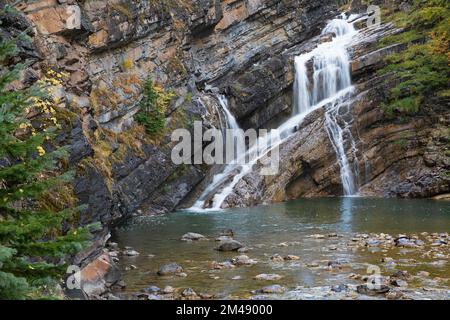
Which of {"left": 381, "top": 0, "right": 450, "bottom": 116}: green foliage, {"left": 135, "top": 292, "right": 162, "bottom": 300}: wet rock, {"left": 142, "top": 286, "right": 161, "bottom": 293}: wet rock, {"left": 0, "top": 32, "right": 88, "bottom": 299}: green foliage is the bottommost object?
{"left": 135, "top": 292, "right": 162, "bottom": 300}: wet rock

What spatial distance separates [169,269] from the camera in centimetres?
1547

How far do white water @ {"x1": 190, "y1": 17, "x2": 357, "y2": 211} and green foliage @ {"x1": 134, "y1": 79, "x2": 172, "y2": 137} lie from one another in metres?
5.30

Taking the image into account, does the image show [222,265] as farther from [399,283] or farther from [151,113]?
[151,113]

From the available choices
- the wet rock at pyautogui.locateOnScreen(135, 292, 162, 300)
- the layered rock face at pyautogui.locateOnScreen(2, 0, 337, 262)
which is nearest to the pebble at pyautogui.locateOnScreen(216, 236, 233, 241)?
the layered rock face at pyautogui.locateOnScreen(2, 0, 337, 262)

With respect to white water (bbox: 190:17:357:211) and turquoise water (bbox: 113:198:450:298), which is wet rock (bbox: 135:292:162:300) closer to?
turquoise water (bbox: 113:198:450:298)

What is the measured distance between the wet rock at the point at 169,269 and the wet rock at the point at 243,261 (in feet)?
6.02

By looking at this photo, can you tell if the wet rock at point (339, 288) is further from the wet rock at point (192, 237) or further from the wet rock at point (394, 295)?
the wet rock at point (192, 237)

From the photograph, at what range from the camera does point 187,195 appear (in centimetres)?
3080

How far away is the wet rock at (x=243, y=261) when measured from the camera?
53.3 feet

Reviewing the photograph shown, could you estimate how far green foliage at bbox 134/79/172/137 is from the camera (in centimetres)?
2848

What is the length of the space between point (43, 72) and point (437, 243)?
14.4 m

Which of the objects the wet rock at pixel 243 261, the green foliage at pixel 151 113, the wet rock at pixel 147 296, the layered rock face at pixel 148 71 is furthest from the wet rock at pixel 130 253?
the green foliage at pixel 151 113
